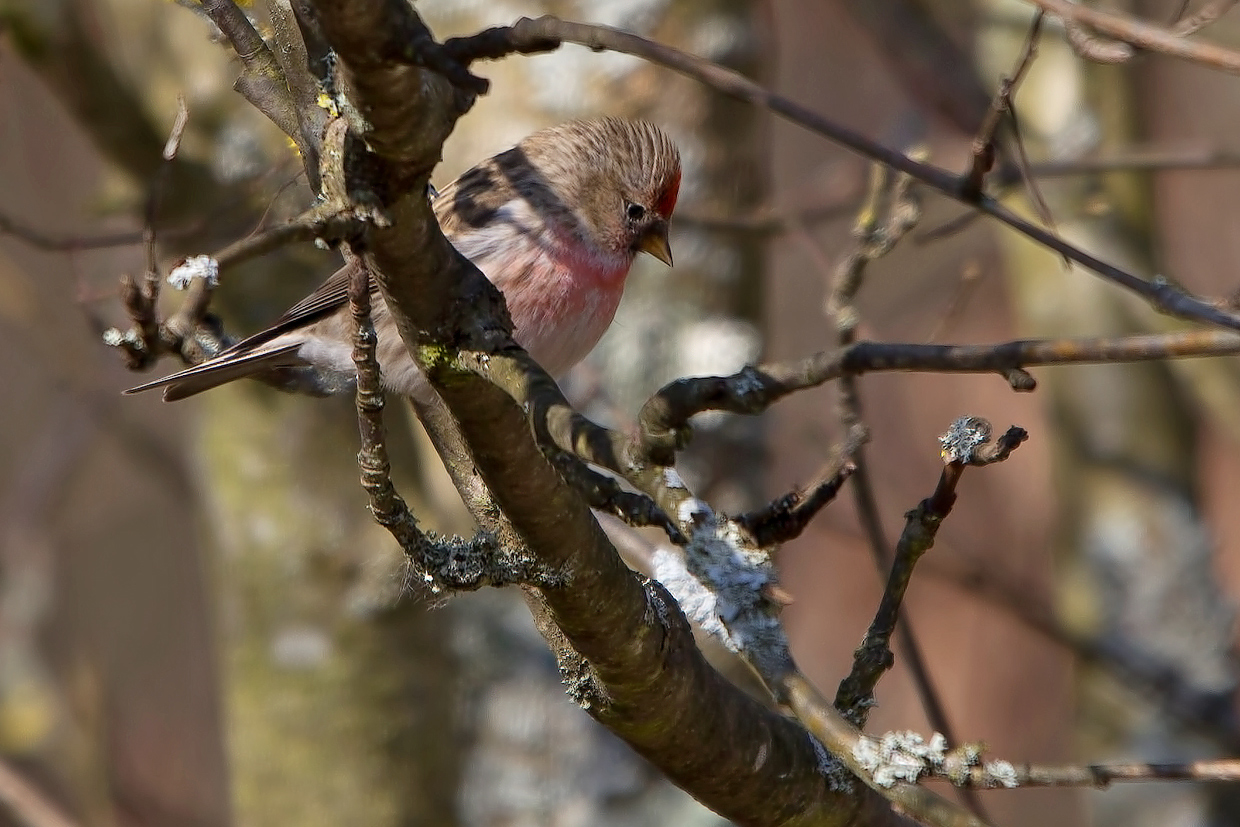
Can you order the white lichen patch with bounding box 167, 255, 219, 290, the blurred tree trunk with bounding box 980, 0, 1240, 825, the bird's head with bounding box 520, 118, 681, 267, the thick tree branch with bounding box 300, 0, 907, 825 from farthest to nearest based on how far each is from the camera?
the blurred tree trunk with bounding box 980, 0, 1240, 825 → the bird's head with bounding box 520, 118, 681, 267 → the thick tree branch with bounding box 300, 0, 907, 825 → the white lichen patch with bounding box 167, 255, 219, 290

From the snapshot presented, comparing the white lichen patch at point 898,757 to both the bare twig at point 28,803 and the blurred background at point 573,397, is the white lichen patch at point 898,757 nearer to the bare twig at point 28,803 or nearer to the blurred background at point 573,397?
the blurred background at point 573,397

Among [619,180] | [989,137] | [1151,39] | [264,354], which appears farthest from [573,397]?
[1151,39]

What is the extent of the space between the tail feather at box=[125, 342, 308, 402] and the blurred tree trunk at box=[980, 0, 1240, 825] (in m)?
3.03

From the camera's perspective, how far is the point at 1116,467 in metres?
5.40

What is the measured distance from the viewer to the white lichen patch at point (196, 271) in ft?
4.93

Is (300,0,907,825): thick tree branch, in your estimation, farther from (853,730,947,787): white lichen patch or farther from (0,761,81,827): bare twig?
(0,761,81,827): bare twig

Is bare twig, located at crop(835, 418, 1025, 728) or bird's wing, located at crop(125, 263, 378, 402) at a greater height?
bird's wing, located at crop(125, 263, 378, 402)

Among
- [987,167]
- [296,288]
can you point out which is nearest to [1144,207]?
[296,288]

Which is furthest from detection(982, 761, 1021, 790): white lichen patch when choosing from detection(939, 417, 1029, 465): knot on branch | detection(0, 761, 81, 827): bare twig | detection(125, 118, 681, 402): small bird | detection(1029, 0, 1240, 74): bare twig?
detection(0, 761, 81, 827): bare twig

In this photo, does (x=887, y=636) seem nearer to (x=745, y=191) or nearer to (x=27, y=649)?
(x=745, y=191)

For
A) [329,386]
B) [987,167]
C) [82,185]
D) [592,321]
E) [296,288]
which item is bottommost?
[987,167]

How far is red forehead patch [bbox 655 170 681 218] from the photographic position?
409cm

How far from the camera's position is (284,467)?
470cm

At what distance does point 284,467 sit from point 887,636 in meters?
3.02
